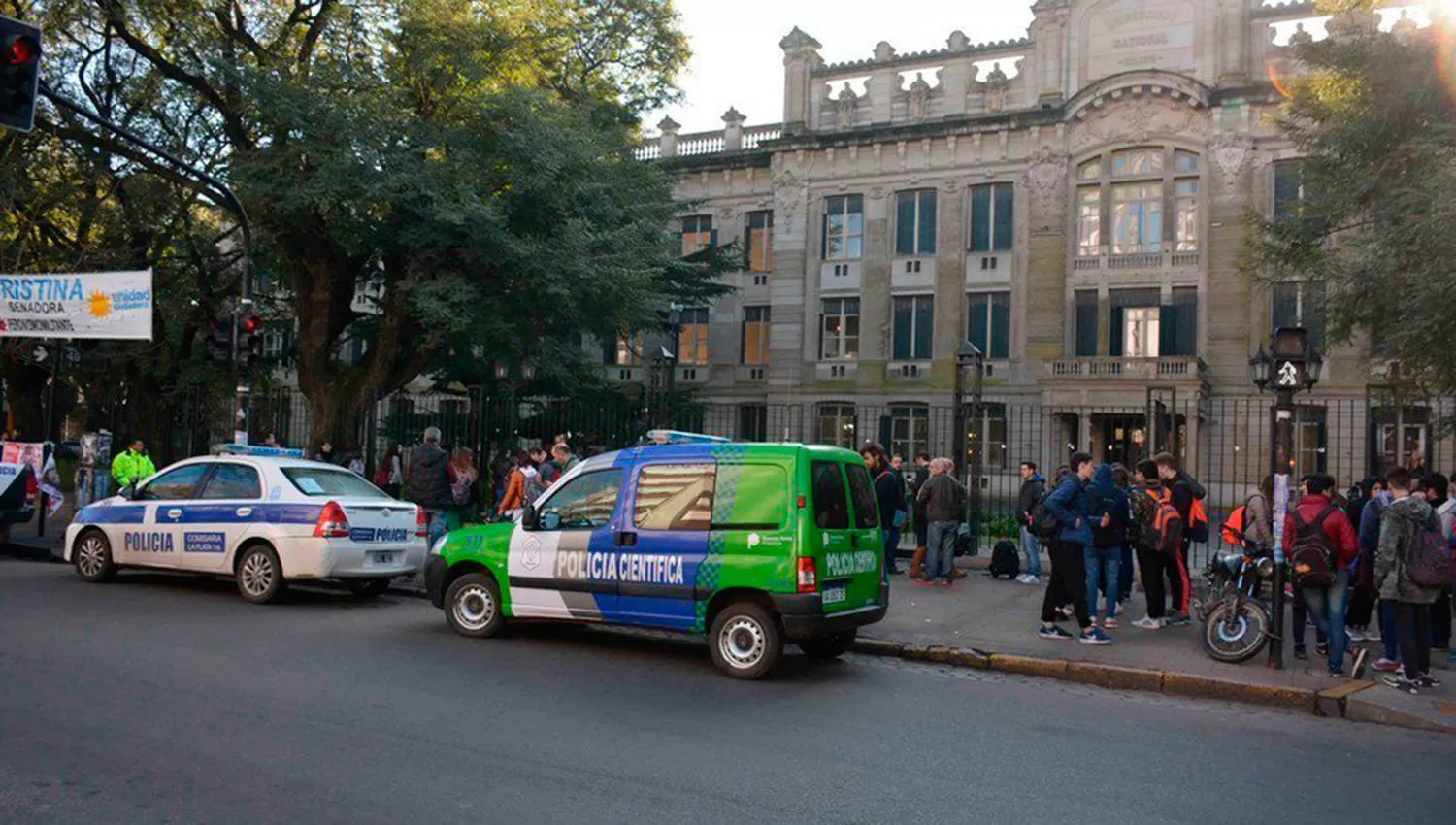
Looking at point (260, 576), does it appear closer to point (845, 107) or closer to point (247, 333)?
point (247, 333)

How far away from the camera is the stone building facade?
31578 millimetres

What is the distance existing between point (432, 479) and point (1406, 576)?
11136 mm

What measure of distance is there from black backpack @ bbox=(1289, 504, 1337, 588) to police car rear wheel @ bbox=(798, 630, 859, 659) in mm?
3972

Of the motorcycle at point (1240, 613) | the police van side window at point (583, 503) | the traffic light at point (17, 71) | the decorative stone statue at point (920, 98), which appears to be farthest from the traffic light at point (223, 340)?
the decorative stone statue at point (920, 98)

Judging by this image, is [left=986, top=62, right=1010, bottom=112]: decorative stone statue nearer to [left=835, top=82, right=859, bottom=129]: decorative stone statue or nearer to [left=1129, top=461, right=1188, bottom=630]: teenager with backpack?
[left=835, top=82, right=859, bottom=129]: decorative stone statue

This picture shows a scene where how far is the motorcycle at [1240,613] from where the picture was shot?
10.1m

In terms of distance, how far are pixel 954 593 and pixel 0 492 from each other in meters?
13.7

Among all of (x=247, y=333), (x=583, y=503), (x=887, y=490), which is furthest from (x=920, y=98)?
(x=583, y=503)

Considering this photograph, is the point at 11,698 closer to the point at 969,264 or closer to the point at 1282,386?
the point at 1282,386

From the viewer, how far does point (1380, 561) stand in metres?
9.05

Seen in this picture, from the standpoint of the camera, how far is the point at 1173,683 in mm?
9508

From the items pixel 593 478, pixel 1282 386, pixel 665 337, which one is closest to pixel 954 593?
pixel 1282 386

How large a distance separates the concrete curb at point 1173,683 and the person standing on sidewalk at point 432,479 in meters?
6.60

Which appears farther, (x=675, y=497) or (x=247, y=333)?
(x=247, y=333)
